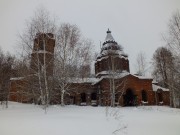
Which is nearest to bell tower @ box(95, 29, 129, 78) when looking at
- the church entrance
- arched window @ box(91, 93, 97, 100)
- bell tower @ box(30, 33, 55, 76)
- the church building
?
the church building

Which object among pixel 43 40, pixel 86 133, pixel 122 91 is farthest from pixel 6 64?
pixel 86 133

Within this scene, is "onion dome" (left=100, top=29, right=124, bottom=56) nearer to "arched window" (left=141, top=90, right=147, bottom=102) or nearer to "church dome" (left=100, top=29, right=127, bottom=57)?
"church dome" (left=100, top=29, right=127, bottom=57)

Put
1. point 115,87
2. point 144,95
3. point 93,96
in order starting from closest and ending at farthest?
point 115,87, point 144,95, point 93,96

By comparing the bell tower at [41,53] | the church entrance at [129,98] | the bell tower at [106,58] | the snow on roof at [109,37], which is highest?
the snow on roof at [109,37]

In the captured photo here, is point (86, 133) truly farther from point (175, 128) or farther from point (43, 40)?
point (43, 40)

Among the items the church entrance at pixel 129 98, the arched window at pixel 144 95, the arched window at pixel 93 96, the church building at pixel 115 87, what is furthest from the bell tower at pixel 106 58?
the arched window at pixel 144 95

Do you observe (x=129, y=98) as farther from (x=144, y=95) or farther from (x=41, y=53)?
(x=41, y=53)

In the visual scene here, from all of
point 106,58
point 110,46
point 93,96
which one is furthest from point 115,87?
point 110,46

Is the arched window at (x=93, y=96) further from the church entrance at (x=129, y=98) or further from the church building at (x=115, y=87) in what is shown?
the church entrance at (x=129, y=98)

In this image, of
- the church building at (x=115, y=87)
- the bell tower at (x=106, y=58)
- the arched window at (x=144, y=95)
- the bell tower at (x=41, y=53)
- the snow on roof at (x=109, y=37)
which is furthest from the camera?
the snow on roof at (x=109, y=37)

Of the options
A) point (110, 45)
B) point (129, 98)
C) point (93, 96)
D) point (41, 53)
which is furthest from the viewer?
point (93, 96)

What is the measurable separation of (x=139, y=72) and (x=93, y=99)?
14305mm

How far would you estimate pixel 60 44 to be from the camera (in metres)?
22.5

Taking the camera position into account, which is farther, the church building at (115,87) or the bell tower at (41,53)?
the church building at (115,87)
